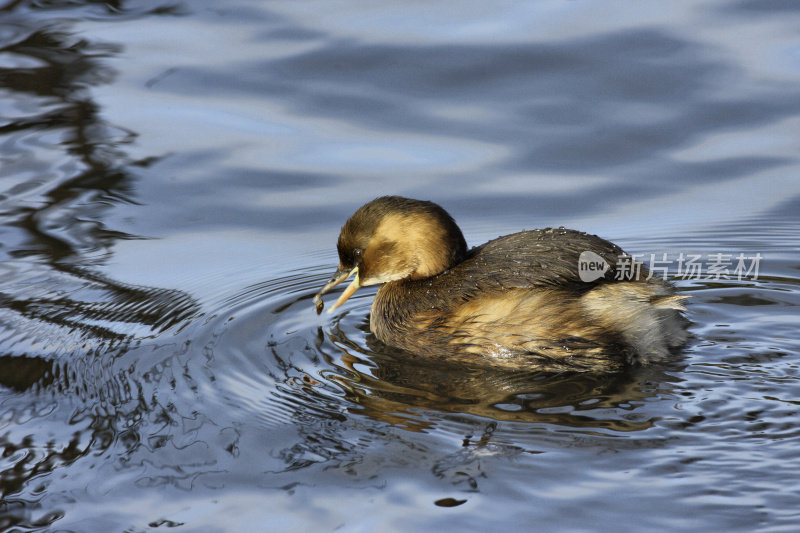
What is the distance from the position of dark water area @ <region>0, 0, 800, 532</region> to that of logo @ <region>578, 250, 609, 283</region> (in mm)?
527

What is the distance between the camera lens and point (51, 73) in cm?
950

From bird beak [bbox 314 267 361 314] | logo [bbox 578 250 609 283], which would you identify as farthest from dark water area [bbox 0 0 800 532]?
logo [bbox 578 250 609 283]

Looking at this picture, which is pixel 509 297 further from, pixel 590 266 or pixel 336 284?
pixel 336 284

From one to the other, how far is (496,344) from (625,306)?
26.1 inches

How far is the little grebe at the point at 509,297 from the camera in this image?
5258 millimetres

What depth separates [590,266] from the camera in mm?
5398

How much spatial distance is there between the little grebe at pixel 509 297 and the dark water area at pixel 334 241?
148mm

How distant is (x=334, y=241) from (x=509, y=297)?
2.11 m

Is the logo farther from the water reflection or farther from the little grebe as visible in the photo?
the water reflection

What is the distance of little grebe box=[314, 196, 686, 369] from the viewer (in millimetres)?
5258

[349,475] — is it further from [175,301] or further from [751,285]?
[751,285]

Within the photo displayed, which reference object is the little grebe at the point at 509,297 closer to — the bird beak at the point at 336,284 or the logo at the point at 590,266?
the logo at the point at 590,266

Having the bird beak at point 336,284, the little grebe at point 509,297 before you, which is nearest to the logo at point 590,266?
the little grebe at point 509,297

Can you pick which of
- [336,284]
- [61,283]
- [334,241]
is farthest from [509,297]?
[61,283]
